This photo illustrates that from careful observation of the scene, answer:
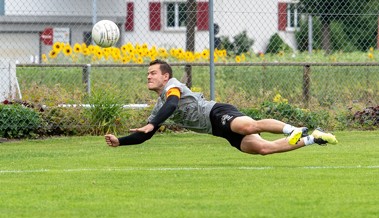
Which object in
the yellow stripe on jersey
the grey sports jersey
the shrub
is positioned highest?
the yellow stripe on jersey

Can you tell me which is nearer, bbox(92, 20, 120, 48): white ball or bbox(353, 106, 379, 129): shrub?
bbox(92, 20, 120, 48): white ball

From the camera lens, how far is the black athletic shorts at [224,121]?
12539 millimetres

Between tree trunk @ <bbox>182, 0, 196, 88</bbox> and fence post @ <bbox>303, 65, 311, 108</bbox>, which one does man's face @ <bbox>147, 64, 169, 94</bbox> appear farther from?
fence post @ <bbox>303, 65, 311, 108</bbox>

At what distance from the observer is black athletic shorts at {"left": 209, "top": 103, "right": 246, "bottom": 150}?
494 inches

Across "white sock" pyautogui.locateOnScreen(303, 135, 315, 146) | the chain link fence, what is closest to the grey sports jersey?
"white sock" pyautogui.locateOnScreen(303, 135, 315, 146)

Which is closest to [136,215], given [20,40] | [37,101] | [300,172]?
[300,172]

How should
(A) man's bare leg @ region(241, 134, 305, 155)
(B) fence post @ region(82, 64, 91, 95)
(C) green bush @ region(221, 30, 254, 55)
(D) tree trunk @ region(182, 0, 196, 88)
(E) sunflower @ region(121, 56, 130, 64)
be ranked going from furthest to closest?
1. (C) green bush @ region(221, 30, 254, 55)
2. (E) sunflower @ region(121, 56, 130, 64)
3. (D) tree trunk @ region(182, 0, 196, 88)
4. (B) fence post @ region(82, 64, 91, 95)
5. (A) man's bare leg @ region(241, 134, 305, 155)

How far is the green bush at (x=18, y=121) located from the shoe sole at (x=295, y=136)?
6.10 metres

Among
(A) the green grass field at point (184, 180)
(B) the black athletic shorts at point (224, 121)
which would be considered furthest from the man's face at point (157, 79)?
(A) the green grass field at point (184, 180)

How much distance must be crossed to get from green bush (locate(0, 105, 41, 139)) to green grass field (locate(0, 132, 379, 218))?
0.53m

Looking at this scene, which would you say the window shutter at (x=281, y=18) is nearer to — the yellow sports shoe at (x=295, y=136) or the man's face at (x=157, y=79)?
the man's face at (x=157, y=79)

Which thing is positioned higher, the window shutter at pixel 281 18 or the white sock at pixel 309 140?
the window shutter at pixel 281 18

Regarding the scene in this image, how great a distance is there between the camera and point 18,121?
55.8 feet

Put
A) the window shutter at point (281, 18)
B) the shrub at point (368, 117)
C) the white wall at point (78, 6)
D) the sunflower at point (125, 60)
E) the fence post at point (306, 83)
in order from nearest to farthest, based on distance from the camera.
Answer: the shrub at point (368, 117) → the fence post at point (306, 83) → the sunflower at point (125, 60) → the window shutter at point (281, 18) → the white wall at point (78, 6)
